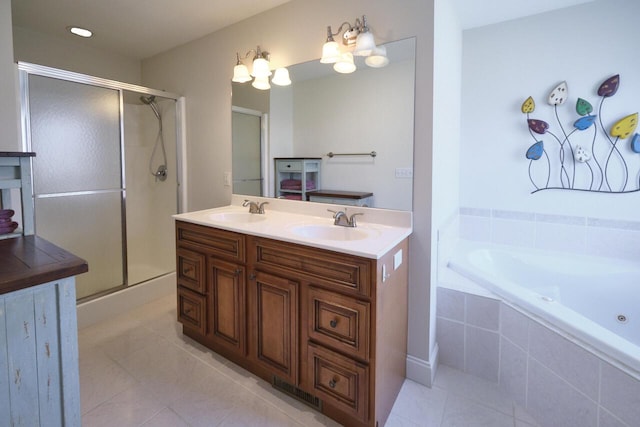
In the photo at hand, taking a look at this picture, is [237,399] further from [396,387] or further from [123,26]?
[123,26]

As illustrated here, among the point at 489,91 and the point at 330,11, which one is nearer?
the point at 330,11

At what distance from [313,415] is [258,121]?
192 cm

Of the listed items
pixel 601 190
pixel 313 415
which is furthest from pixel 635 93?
pixel 313 415

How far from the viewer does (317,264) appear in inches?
60.2

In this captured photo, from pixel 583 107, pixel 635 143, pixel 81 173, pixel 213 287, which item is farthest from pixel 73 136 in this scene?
pixel 635 143

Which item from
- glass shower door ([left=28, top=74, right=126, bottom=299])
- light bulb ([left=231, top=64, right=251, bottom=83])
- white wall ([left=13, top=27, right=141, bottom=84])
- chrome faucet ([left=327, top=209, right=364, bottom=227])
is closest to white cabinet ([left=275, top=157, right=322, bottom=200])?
chrome faucet ([left=327, top=209, right=364, bottom=227])

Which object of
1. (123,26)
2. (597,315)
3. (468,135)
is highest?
(123,26)

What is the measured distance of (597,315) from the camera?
6.72ft

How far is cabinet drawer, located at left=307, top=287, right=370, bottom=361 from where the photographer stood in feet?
4.66

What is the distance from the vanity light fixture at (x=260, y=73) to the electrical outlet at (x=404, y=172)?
100 cm

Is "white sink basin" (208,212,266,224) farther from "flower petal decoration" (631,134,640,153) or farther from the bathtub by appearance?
"flower petal decoration" (631,134,640,153)

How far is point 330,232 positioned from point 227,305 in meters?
0.75

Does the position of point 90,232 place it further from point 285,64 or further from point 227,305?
point 285,64

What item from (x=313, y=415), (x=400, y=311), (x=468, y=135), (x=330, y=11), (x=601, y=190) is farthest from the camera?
(x=468, y=135)
